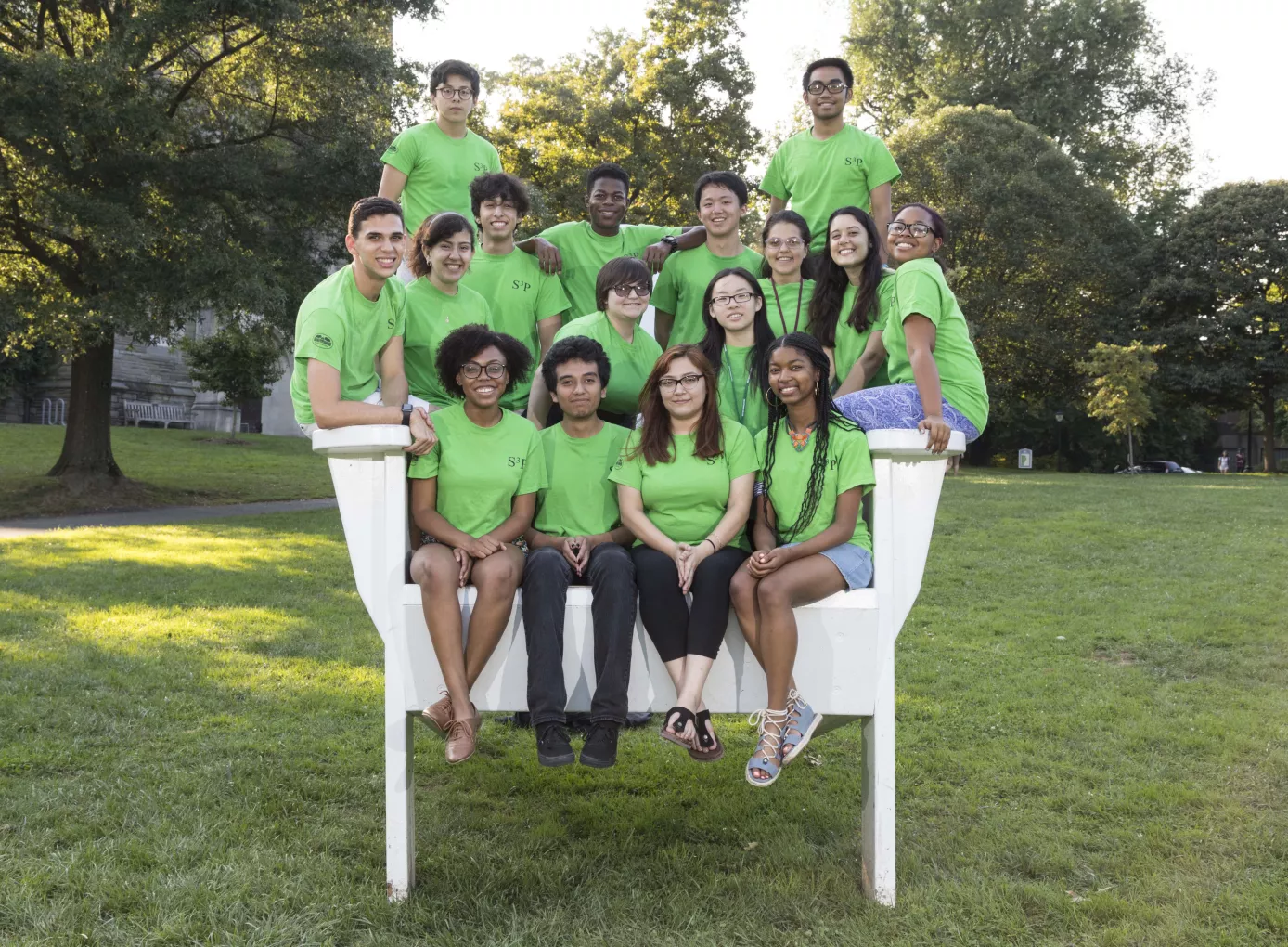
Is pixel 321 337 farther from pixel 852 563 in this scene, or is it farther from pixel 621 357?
pixel 852 563

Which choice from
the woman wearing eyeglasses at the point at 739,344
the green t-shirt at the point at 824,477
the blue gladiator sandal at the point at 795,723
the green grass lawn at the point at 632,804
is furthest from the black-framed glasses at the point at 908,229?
the green grass lawn at the point at 632,804

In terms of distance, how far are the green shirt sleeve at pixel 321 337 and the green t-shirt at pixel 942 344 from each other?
68.1 inches

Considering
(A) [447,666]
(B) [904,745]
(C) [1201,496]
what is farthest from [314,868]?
(C) [1201,496]

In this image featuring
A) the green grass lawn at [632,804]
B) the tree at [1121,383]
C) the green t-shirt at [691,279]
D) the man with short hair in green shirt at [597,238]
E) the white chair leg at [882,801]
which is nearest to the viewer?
the green grass lawn at [632,804]

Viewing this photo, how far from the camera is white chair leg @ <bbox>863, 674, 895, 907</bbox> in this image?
9.27 ft

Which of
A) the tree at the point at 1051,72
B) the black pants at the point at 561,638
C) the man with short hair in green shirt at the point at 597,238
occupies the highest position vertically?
the tree at the point at 1051,72

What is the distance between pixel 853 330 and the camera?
367 cm

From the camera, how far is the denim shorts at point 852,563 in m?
2.88

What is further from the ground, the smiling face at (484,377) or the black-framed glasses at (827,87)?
the black-framed glasses at (827,87)

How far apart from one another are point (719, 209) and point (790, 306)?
50 cm

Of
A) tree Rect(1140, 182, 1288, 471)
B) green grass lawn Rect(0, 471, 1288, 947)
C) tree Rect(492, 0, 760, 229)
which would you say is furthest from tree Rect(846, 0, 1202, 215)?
green grass lawn Rect(0, 471, 1288, 947)

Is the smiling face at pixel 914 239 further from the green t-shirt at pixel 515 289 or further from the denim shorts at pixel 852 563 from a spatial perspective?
the green t-shirt at pixel 515 289

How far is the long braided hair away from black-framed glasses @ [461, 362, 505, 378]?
2.66 feet

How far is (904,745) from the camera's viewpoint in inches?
170
